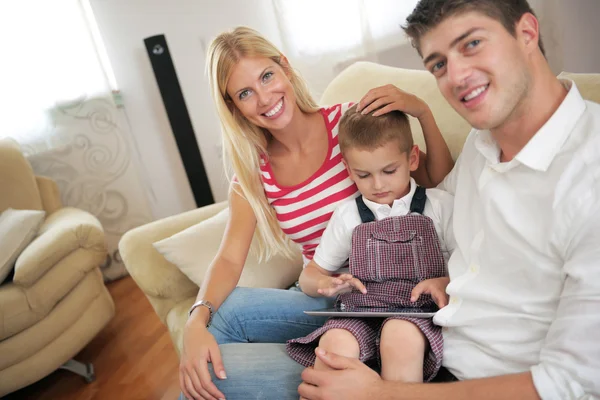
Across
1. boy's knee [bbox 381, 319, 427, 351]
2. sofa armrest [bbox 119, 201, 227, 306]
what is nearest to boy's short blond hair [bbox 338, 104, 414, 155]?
boy's knee [bbox 381, 319, 427, 351]

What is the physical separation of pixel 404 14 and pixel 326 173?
5.81 ft

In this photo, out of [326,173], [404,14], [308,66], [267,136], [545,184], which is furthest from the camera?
[308,66]

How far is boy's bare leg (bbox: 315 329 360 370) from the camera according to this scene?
1003mm

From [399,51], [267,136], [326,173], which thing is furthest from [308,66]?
[326,173]

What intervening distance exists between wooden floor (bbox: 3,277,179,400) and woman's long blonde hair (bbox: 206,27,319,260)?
102 cm

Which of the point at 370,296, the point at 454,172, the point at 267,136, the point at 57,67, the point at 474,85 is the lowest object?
the point at 370,296

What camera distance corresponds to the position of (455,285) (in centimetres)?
96

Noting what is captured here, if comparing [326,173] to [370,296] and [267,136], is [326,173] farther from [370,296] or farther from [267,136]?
[370,296]

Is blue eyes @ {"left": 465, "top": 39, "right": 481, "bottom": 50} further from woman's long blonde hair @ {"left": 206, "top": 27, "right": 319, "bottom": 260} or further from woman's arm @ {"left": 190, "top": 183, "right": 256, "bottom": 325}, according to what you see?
woman's arm @ {"left": 190, "top": 183, "right": 256, "bottom": 325}

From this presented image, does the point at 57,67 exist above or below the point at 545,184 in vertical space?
above

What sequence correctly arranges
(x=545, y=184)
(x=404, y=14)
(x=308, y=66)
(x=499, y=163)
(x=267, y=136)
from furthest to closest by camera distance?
(x=308, y=66) < (x=404, y=14) < (x=267, y=136) < (x=499, y=163) < (x=545, y=184)

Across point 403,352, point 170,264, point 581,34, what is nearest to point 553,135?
point 403,352

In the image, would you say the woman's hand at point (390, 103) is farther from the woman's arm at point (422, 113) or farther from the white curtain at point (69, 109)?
the white curtain at point (69, 109)

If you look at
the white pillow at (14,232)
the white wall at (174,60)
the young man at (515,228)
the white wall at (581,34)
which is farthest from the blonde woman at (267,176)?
the white wall at (174,60)
